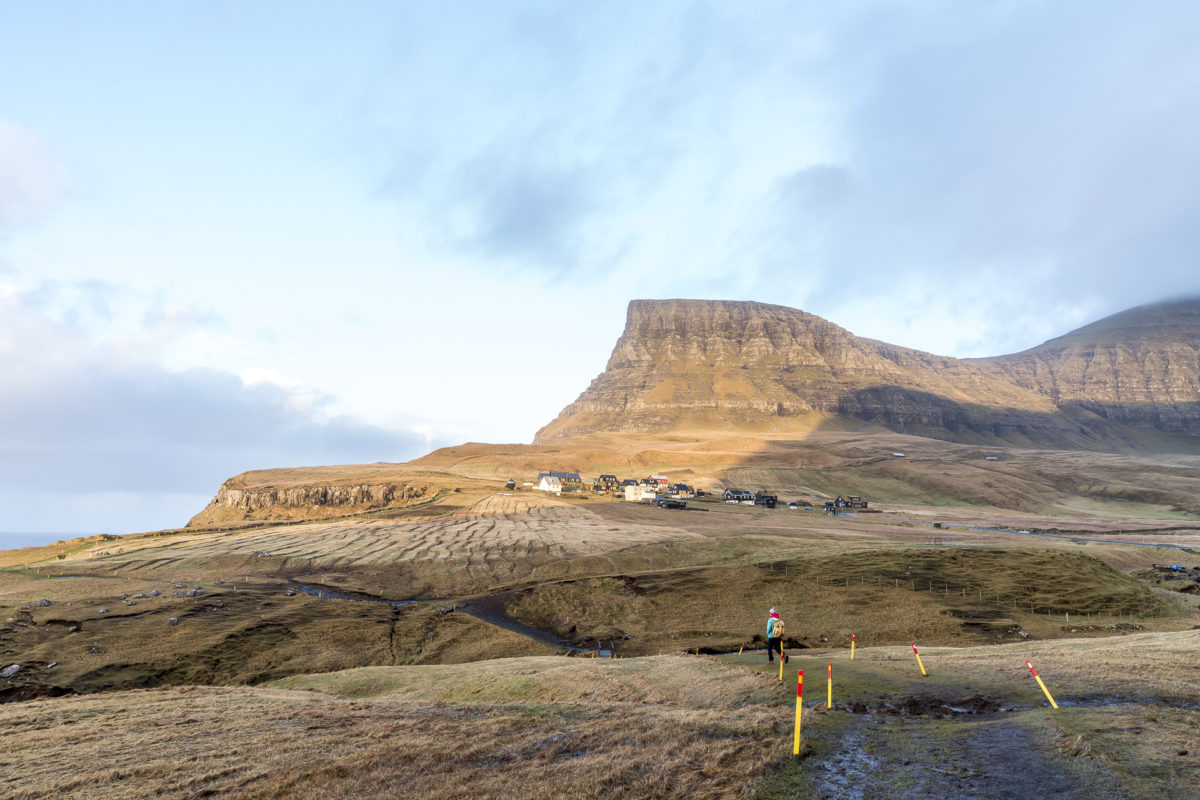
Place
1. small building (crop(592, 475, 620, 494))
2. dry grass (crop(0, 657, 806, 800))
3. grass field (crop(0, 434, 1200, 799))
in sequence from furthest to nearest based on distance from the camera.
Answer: small building (crop(592, 475, 620, 494)) → grass field (crop(0, 434, 1200, 799)) → dry grass (crop(0, 657, 806, 800))

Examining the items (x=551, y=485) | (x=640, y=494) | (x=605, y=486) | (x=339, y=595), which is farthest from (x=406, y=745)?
(x=605, y=486)

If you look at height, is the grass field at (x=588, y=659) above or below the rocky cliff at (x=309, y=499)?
below

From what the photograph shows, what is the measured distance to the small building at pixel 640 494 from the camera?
453ft

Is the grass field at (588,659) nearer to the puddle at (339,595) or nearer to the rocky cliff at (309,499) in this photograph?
the puddle at (339,595)

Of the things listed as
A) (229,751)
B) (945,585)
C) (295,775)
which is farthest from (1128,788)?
Answer: (945,585)

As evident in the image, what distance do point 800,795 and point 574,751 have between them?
19.3ft

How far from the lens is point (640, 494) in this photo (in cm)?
14050

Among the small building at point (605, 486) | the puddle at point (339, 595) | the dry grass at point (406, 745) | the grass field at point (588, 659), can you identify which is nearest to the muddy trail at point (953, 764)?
the grass field at point (588, 659)

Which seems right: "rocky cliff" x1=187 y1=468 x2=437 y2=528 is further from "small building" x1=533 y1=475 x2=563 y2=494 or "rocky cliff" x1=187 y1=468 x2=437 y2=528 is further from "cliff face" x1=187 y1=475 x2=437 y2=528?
"small building" x1=533 y1=475 x2=563 y2=494

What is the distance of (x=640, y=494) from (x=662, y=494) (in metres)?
6.20

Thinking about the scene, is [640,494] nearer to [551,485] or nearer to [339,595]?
[551,485]

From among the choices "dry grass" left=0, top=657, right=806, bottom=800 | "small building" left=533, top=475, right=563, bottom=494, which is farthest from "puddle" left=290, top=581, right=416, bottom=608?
"small building" left=533, top=475, right=563, bottom=494

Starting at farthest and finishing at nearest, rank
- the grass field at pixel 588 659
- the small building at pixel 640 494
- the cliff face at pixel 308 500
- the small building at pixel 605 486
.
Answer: the small building at pixel 605 486 → the cliff face at pixel 308 500 → the small building at pixel 640 494 → the grass field at pixel 588 659

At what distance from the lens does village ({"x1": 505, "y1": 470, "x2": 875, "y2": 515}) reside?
132m
